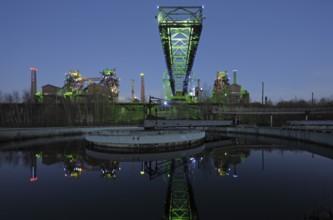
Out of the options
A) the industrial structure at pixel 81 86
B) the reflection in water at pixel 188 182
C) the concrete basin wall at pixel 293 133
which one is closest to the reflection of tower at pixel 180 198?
the reflection in water at pixel 188 182

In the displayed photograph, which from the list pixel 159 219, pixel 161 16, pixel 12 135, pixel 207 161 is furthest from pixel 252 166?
pixel 12 135

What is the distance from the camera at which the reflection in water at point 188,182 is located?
9.71m

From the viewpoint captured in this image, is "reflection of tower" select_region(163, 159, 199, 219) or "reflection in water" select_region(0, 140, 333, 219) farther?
"reflection in water" select_region(0, 140, 333, 219)

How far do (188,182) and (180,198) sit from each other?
2.77 m

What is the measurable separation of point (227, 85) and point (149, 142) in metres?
118

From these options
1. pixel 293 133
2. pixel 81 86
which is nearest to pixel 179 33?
pixel 293 133

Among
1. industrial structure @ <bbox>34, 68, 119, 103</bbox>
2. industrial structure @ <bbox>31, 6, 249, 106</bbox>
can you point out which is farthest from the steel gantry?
industrial structure @ <bbox>34, 68, 119, 103</bbox>

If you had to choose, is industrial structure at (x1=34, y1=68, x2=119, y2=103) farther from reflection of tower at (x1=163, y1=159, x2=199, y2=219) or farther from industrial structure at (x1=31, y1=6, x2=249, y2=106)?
reflection of tower at (x1=163, y1=159, x2=199, y2=219)

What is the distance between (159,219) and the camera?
8.78 m

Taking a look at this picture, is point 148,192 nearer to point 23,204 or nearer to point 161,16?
point 23,204

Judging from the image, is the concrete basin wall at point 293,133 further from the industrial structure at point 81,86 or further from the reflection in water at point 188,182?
the industrial structure at point 81,86

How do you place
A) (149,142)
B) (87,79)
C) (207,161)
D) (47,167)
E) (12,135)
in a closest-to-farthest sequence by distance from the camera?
(47,167), (207,161), (149,142), (12,135), (87,79)

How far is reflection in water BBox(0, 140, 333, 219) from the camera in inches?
382

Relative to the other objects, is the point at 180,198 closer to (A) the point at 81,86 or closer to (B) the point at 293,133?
(B) the point at 293,133
